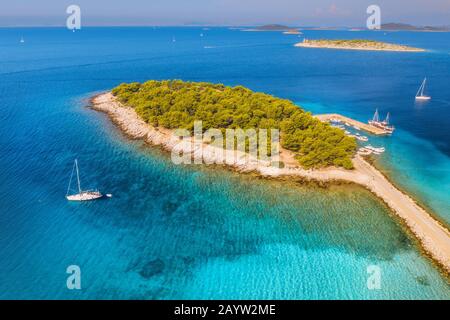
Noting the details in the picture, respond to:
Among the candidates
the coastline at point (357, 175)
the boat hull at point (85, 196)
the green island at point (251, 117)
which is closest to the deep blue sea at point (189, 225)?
the boat hull at point (85, 196)

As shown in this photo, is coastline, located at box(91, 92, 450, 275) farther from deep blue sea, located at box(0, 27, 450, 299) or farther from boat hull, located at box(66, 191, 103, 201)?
boat hull, located at box(66, 191, 103, 201)

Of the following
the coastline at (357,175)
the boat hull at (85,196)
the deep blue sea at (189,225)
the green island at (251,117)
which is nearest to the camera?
the deep blue sea at (189,225)

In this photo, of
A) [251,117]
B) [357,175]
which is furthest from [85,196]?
[357,175]

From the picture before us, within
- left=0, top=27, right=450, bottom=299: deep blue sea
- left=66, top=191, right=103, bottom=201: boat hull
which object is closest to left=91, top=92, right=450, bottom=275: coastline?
left=0, top=27, right=450, bottom=299: deep blue sea

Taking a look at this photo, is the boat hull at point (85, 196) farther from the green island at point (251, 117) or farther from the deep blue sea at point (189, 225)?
the green island at point (251, 117)

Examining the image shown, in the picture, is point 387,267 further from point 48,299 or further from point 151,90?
point 151,90

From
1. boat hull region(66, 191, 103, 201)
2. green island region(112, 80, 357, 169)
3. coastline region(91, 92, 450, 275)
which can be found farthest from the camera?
green island region(112, 80, 357, 169)
